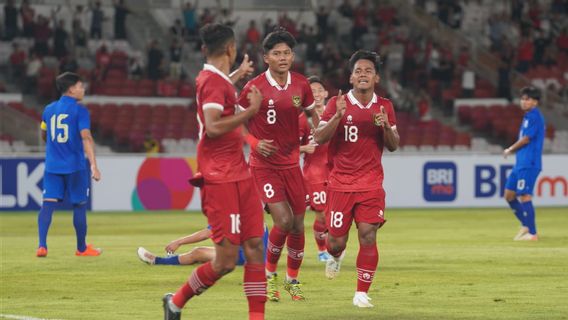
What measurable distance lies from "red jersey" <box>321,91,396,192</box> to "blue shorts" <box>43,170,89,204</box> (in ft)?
18.4

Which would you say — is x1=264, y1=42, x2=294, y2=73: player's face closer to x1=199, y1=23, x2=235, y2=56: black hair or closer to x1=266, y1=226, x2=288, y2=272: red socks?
x1=266, y1=226, x2=288, y2=272: red socks

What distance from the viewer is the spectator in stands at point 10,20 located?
112 feet

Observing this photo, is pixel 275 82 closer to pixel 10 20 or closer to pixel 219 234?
pixel 219 234

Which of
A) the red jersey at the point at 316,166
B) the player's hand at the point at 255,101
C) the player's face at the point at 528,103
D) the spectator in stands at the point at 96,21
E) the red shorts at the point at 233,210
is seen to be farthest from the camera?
the spectator in stands at the point at 96,21

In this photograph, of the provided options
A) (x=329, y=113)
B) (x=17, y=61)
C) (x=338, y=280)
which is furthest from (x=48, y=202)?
(x=17, y=61)

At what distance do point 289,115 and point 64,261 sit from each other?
523 centimetres

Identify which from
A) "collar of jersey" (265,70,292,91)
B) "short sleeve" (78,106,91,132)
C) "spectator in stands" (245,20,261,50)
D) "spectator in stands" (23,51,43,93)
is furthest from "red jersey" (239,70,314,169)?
"spectator in stands" (245,20,261,50)

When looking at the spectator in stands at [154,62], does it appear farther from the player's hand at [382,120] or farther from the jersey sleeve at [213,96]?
the jersey sleeve at [213,96]

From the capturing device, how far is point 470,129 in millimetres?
35750

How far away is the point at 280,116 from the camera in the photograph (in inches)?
455

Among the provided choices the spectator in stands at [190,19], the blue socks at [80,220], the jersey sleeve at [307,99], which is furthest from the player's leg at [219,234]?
the spectator in stands at [190,19]

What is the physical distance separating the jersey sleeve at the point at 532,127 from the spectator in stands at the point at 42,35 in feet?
59.7

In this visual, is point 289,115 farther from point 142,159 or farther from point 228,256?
point 142,159

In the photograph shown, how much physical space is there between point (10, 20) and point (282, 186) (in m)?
24.4
